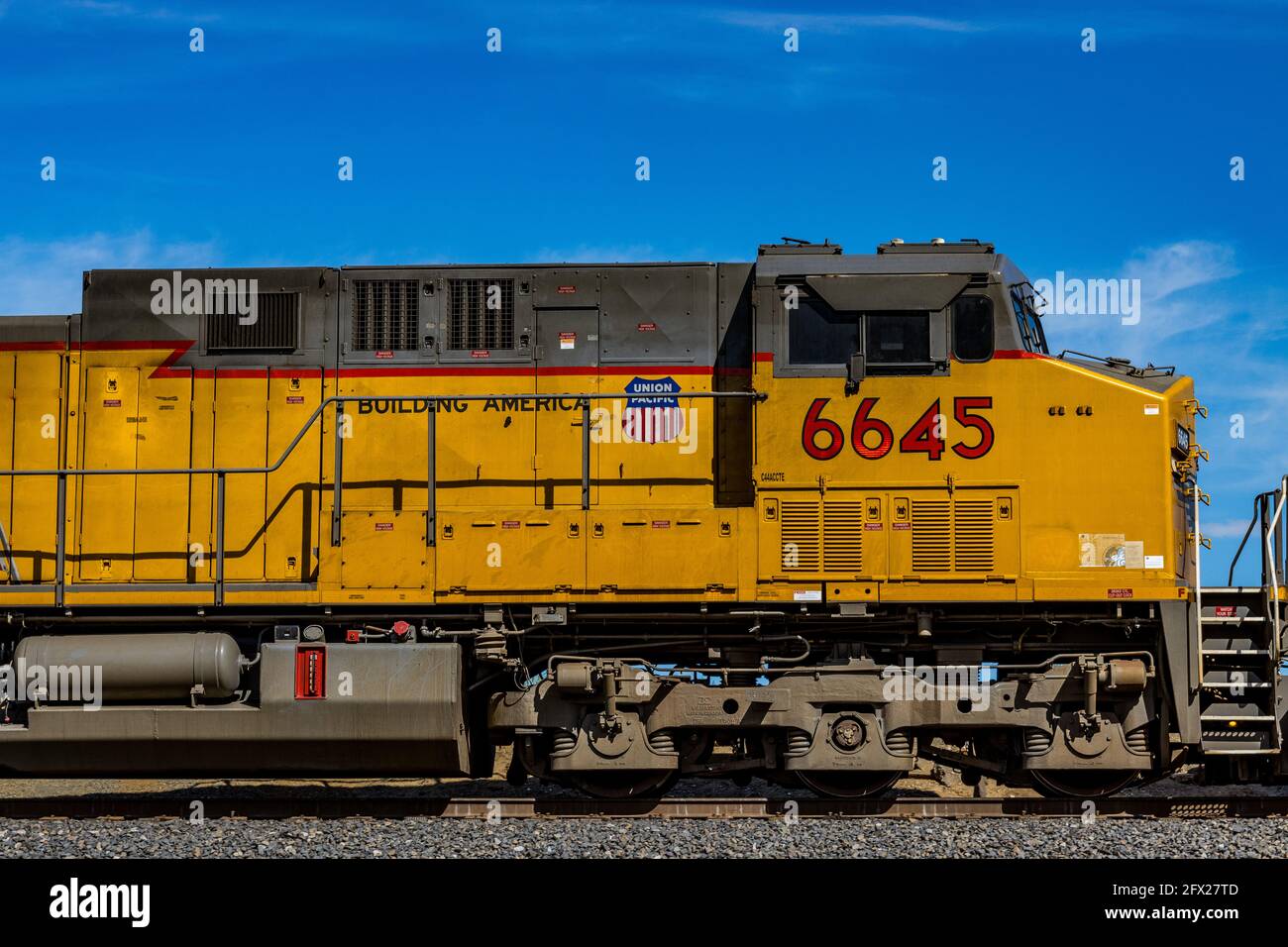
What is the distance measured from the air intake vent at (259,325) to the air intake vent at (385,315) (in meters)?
0.52

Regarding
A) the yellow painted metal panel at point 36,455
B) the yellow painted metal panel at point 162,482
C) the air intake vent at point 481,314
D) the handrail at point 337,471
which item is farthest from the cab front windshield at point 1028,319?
the yellow painted metal panel at point 36,455

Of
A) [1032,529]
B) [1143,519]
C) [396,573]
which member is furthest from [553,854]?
[1143,519]

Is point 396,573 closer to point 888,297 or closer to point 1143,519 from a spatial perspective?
point 888,297

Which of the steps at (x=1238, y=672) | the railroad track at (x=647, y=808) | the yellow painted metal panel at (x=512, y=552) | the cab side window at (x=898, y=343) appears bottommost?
the railroad track at (x=647, y=808)

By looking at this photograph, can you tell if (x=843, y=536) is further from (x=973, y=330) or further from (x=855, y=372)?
(x=973, y=330)

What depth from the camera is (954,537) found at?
32.1ft

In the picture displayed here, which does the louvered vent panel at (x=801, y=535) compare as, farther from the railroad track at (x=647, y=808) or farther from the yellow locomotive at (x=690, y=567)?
the railroad track at (x=647, y=808)

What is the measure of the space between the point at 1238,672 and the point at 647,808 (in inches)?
178

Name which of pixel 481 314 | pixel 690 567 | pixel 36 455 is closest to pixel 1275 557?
pixel 690 567

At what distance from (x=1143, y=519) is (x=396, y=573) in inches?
216

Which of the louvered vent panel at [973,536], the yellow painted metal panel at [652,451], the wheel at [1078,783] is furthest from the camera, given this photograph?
the yellow painted metal panel at [652,451]

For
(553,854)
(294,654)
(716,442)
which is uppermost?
(716,442)

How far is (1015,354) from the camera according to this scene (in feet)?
32.5

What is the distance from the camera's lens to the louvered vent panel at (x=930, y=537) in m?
9.77
